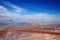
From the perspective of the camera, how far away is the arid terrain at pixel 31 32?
195 centimetres

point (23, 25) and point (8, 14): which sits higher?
point (8, 14)

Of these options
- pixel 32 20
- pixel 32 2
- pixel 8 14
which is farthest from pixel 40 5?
pixel 8 14

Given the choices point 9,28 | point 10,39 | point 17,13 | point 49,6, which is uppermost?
point 49,6

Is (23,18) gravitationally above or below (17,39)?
above

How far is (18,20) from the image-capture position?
6.56 ft

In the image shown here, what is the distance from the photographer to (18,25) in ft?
6.54

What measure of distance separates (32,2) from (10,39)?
2.52 feet

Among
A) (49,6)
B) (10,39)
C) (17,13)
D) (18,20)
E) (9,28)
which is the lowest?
(10,39)

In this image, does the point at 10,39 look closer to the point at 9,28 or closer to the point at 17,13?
the point at 9,28

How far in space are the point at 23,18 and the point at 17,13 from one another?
0.14 m

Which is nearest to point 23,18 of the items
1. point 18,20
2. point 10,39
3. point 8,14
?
point 18,20

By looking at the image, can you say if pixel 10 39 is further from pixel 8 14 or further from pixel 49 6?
pixel 49 6

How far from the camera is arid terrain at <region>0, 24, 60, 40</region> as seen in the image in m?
1.95

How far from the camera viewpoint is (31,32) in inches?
77.8
